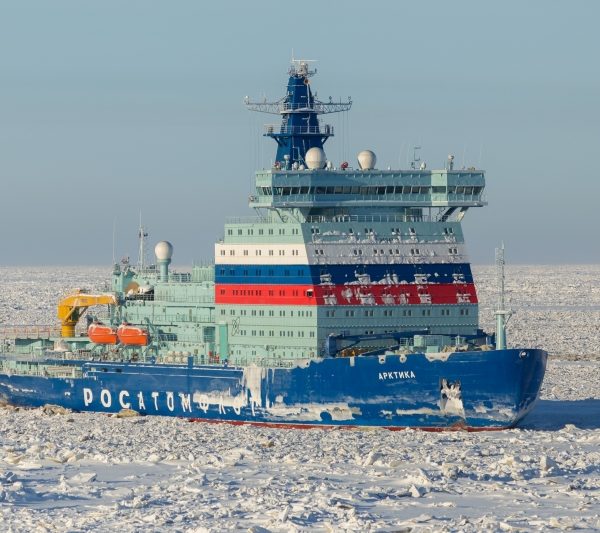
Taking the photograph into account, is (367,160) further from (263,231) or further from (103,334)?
(103,334)

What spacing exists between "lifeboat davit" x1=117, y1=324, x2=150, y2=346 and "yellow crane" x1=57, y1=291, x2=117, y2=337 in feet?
7.51

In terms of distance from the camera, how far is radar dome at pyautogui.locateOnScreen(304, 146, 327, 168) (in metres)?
38.6

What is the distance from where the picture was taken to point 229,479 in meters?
27.8

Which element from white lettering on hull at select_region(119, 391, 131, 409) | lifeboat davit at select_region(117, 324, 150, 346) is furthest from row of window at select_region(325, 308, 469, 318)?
lifeboat davit at select_region(117, 324, 150, 346)

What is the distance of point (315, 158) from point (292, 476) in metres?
12.4

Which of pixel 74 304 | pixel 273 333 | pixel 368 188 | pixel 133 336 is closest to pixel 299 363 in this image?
pixel 273 333

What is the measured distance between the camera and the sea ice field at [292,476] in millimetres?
24250

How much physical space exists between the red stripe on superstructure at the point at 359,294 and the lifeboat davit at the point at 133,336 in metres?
4.11

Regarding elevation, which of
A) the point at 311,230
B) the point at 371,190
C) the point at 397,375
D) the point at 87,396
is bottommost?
the point at 87,396

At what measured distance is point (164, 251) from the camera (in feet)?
149

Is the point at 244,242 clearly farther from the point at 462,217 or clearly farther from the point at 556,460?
the point at 556,460

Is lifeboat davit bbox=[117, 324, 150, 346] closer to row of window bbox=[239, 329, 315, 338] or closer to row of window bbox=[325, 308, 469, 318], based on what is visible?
row of window bbox=[239, 329, 315, 338]

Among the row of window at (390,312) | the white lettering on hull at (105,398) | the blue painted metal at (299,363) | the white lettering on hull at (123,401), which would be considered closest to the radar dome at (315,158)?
the blue painted metal at (299,363)

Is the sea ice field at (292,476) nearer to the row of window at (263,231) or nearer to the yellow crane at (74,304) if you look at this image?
the yellow crane at (74,304)
